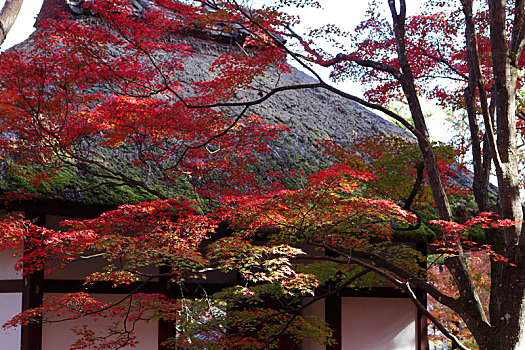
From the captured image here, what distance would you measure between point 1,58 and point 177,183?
2.26 meters

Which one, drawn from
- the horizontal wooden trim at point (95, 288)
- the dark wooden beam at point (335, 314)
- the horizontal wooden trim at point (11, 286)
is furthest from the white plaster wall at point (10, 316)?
the dark wooden beam at point (335, 314)

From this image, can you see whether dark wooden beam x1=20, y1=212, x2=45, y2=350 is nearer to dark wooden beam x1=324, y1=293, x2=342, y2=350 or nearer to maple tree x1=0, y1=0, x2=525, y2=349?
maple tree x1=0, y1=0, x2=525, y2=349

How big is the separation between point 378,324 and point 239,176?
2924mm

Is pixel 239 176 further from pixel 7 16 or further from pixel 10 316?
pixel 7 16

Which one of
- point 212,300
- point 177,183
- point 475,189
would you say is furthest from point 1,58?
point 475,189

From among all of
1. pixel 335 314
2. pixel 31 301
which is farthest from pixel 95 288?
pixel 335 314

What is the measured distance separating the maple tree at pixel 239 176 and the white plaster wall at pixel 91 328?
0.12 metres

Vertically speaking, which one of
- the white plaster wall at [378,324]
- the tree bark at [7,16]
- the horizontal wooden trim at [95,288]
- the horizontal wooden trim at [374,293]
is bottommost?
the white plaster wall at [378,324]

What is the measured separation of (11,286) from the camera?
207 inches

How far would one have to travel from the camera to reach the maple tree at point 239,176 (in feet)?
15.3

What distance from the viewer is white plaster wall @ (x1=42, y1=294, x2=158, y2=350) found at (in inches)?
212

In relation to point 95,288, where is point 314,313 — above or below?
below

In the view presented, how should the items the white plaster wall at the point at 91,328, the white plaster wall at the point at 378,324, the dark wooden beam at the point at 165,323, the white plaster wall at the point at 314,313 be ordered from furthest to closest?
1. the white plaster wall at the point at 314,313
2. the white plaster wall at the point at 378,324
3. the dark wooden beam at the point at 165,323
4. the white plaster wall at the point at 91,328

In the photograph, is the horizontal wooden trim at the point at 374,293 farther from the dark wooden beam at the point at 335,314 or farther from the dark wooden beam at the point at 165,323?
the dark wooden beam at the point at 165,323
